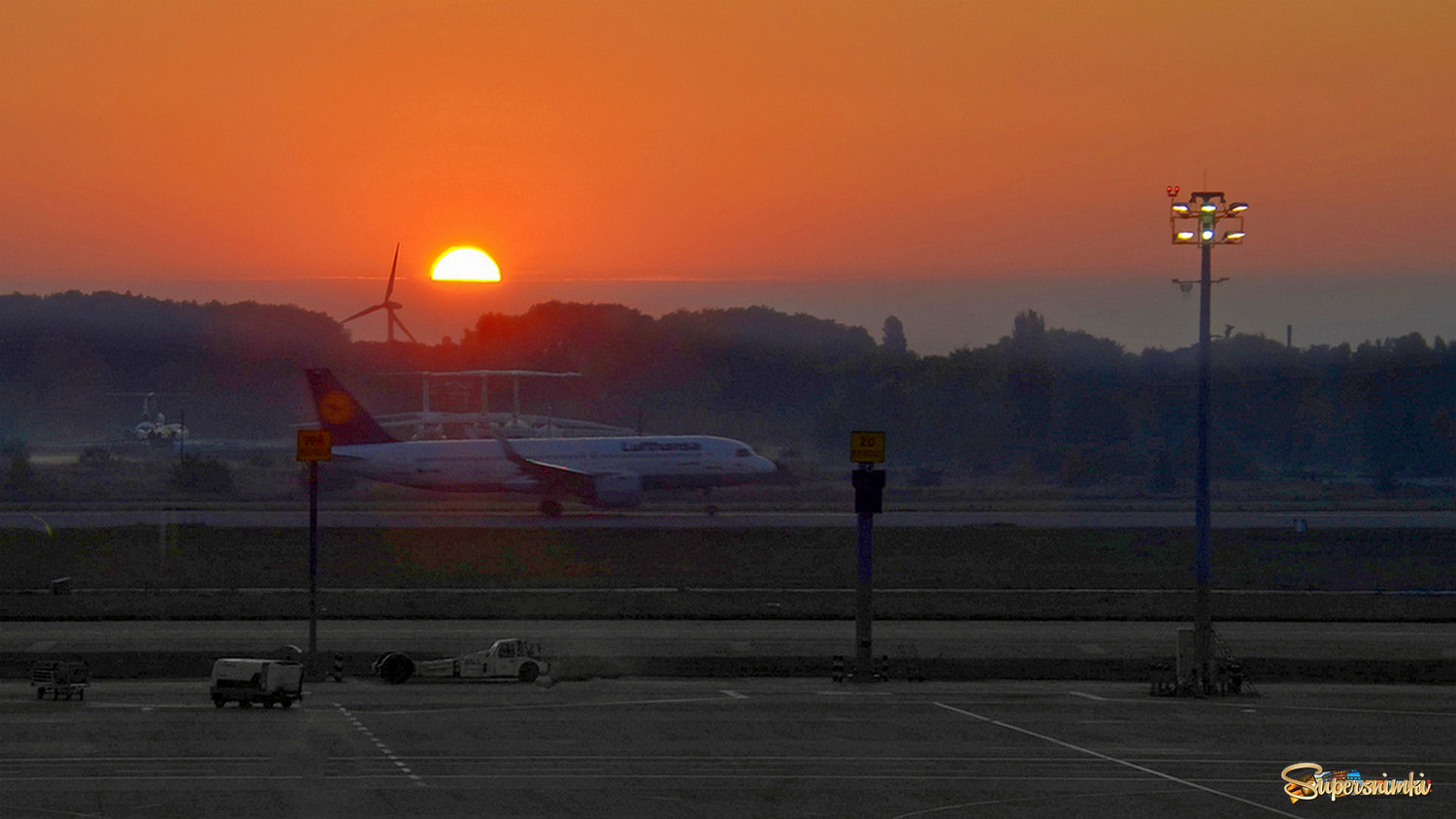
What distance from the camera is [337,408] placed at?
85.4 meters

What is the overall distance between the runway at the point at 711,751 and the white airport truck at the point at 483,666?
541 mm

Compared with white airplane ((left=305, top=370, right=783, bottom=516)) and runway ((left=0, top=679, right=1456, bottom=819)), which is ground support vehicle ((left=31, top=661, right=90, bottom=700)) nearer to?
runway ((left=0, top=679, right=1456, bottom=819))

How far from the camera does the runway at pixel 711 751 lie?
21.5 m

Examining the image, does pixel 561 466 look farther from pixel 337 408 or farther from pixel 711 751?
pixel 711 751

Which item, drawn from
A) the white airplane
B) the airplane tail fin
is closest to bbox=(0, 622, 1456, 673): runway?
the white airplane

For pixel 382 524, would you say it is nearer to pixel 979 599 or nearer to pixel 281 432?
pixel 979 599

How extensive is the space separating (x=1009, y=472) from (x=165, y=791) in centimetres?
14030

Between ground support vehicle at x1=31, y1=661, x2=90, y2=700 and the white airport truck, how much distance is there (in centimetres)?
682

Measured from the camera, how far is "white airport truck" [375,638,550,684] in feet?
116

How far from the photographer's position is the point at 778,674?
3781 centimetres

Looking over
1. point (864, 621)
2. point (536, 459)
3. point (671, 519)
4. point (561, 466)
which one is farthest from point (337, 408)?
point (864, 621)

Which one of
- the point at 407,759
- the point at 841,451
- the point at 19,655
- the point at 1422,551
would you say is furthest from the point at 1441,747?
the point at 841,451

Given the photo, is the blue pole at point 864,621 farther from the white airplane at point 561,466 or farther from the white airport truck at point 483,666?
the white airplane at point 561,466

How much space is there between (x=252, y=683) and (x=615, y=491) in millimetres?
49884
